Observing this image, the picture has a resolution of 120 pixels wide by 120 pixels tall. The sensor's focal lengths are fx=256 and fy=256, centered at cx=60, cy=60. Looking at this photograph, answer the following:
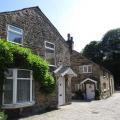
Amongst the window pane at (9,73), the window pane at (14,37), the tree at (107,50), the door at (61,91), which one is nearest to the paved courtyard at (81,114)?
the door at (61,91)

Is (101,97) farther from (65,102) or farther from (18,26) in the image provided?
(18,26)

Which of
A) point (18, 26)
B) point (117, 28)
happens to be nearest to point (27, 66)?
point (18, 26)

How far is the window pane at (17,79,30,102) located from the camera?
53.9 ft

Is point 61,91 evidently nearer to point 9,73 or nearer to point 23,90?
point 23,90

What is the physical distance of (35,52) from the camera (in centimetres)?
1966

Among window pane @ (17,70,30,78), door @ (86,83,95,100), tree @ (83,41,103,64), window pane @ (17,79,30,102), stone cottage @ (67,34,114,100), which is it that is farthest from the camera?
tree @ (83,41,103,64)

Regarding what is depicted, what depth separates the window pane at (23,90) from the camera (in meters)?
16.4

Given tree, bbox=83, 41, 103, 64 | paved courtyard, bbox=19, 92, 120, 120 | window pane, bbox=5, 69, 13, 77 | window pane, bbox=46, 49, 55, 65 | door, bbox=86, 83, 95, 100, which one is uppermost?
tree, bbox=83, 41, 103, 64

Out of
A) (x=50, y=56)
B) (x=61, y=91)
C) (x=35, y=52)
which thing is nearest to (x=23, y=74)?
(x=35, y=52)

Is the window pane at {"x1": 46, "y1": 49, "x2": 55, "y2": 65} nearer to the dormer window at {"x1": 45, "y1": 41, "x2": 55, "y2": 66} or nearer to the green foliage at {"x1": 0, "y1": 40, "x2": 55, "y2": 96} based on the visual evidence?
the dormer window at {"x1": 45, "y1": 41, "x2": 55, "y2": 66}

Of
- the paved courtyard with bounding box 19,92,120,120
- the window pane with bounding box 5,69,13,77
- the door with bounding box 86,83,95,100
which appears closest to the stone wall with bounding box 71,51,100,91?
the door with bounding box 86,83,95,100

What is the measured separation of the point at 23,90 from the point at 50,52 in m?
6.09

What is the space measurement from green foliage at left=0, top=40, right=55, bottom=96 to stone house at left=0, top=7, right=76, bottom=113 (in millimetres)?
437

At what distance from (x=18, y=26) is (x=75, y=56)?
22377mm
